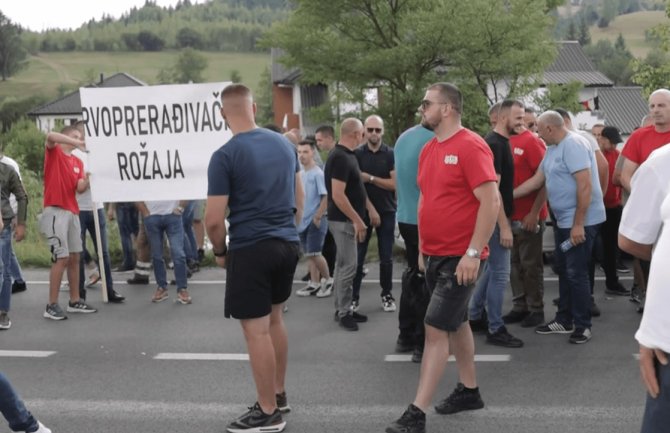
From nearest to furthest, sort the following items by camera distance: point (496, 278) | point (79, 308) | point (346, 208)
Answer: point (496, 278) → point (346, 208) → point (79, 308)

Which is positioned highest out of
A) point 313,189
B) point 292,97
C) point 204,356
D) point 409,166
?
point 409,166

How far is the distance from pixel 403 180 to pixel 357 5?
62.5 feet

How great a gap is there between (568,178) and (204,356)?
10.9ft

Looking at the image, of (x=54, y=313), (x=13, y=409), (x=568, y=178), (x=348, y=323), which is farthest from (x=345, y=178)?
(x=13, y=409)

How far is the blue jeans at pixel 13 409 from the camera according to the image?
4699 millimetres

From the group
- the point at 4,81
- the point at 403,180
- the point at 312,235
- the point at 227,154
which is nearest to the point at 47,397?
the point at 227,154

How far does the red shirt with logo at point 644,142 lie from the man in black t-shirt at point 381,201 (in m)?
2.19

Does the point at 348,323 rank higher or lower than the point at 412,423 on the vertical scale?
lower

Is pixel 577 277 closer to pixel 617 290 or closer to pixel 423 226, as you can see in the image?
pixel 617 290

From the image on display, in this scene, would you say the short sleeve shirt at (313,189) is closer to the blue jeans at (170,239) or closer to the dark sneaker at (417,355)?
the blue jeans at (170,239)

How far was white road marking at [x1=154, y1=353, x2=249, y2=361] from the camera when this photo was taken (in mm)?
6980

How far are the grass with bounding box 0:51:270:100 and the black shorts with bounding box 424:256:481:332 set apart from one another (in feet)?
393

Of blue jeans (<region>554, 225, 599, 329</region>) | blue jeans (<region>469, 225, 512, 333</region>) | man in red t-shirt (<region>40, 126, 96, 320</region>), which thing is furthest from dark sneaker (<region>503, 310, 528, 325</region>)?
man in red t-shirt (<region>40, 126, 96, 320</region>)

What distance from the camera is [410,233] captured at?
6.93 metres
